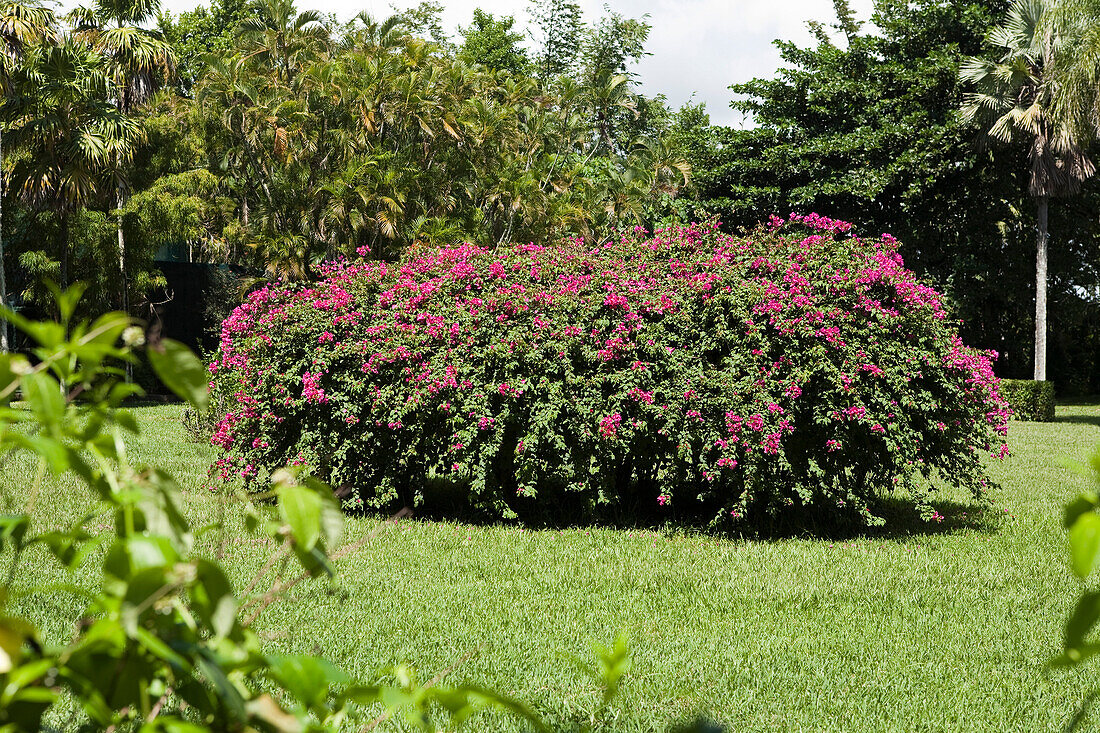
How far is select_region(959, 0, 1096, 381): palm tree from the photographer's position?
20.0 m

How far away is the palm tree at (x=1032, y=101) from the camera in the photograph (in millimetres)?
20016

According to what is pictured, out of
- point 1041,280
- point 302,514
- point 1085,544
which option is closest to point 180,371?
point 302,514

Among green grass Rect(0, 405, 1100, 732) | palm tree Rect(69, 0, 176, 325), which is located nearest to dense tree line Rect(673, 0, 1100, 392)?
palm tree Rect(69, 0, 176, 325)

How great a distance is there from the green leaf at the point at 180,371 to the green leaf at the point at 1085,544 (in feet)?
2.69

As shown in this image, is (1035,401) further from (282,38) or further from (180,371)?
(180,371)

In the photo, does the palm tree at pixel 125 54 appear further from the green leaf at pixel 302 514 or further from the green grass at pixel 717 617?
the green leaf at pixel 302 514

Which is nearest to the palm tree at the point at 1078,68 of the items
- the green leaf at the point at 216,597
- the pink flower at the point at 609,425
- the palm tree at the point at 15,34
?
the pink flower at the point at 609,425

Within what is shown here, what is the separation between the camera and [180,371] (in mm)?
891

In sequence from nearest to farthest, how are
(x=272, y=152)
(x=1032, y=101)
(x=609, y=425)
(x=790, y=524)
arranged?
(x=609, y=425)
(x=790, y=524)
(x=272, y=152)
(x=1032, y=101)

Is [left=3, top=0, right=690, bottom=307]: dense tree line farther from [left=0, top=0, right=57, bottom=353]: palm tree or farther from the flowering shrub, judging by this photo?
the flowering shrub

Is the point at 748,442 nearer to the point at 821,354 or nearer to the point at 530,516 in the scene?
the point at 821,354

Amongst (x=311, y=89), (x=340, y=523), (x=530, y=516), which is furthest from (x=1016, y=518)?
(x=311, y=89)

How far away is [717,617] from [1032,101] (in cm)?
2016

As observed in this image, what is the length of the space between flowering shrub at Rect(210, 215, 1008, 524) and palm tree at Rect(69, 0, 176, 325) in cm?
1428
